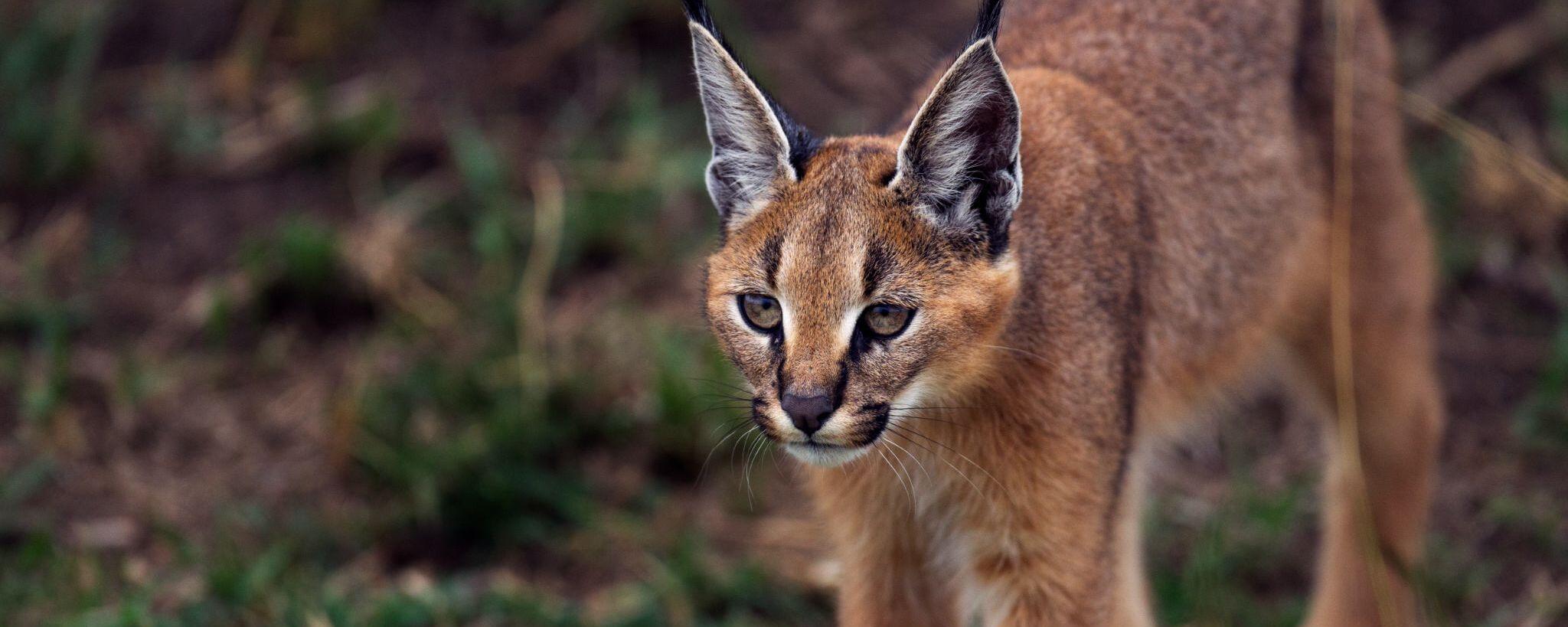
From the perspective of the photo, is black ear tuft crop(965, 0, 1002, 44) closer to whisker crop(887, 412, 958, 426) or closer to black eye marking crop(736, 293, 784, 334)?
black eye marking crop(736, 293, 784, 334)

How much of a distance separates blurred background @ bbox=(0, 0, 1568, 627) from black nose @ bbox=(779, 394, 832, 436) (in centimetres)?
209

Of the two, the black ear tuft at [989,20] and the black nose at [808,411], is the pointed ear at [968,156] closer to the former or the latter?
the black ear tuft at [989,20]

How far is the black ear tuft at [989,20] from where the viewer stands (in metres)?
3.96

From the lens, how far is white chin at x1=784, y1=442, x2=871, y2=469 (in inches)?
157

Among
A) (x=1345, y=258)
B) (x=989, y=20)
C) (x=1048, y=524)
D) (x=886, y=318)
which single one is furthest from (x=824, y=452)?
(x=1345, y=258)

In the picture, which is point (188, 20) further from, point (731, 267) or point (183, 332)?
point (731, 267)

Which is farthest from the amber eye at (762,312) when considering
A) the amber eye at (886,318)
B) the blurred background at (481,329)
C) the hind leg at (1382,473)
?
the hind leg at (1382,473)

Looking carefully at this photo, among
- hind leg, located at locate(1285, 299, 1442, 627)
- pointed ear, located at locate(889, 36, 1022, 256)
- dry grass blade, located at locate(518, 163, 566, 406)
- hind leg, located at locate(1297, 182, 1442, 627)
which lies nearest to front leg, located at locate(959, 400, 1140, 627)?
pointed ear, located at locate(889, 36, 1022, 256)

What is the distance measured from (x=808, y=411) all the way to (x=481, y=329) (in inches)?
161

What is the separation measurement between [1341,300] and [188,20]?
22.6 feet

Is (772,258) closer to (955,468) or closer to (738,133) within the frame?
(738,133)

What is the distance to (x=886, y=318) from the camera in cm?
407

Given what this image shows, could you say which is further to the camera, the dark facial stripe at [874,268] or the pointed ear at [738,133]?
the pointed ear at [738,133]

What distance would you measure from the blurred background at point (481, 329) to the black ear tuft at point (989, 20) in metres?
2.07
